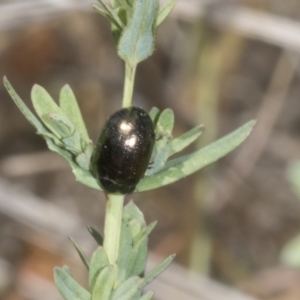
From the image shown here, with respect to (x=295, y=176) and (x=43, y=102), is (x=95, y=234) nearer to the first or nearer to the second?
(x=43, y=102)

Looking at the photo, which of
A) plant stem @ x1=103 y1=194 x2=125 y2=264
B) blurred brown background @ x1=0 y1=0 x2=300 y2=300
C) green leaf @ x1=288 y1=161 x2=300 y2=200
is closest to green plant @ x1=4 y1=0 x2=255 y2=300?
plant stem @ x1=103 y1=194 x2=125 y2=264

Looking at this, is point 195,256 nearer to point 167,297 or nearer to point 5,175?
point 167,297

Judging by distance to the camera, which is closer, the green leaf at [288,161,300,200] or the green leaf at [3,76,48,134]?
the green leaf at [3,76,48,134]

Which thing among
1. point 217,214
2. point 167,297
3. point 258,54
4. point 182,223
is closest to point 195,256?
point 167,297

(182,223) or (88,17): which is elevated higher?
(88,17)

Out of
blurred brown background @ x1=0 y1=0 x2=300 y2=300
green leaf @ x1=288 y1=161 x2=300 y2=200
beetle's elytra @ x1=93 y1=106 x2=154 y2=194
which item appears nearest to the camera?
beetle's elytra @ x1=93 y1=106 x2=154 y2=194

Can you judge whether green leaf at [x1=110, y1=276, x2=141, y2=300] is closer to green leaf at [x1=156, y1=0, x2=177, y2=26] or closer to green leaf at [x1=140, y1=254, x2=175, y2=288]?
green leaf at [x1=140, y1=254, x2=175, y2=288]

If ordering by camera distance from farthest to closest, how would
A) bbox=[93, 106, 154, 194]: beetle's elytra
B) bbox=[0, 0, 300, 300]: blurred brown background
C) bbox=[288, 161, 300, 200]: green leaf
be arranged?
bbox=[0, 0, 300, 300]: blurred brown background < bbox=[288, 161, 300, 200]: green leaf < bbox=[93, 106, 154, 194]: beetle's elytra

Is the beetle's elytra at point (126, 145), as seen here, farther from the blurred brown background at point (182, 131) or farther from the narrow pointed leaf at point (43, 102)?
the blurred brown background at point (182, 131)
